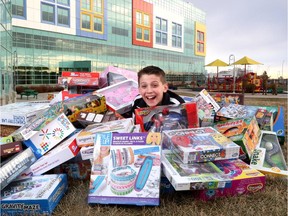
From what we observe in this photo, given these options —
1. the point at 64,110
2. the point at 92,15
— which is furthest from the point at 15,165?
the point at 92,15

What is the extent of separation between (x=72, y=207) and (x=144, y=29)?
3609 centimetres

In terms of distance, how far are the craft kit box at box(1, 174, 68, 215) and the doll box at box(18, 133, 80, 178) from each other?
77 mm

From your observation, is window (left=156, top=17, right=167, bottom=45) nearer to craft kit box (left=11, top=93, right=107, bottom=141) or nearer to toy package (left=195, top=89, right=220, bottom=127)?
toy package (left=195, top=89, right=220, bottom=127)

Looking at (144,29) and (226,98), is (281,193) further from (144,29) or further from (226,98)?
(144,29)

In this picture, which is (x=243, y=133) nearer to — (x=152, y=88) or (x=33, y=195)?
(x=152, y=88)

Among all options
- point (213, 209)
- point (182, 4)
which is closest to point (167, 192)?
point (213, 209)

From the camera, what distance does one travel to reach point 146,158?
70.3 inches

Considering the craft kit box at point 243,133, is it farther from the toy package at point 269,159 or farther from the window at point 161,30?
the window at point 161,30

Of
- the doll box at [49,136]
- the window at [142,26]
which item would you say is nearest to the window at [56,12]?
the window at [142,26]

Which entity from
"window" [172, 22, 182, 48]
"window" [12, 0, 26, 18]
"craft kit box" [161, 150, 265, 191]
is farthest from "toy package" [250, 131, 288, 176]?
"window" [172, 22, 182, 48]

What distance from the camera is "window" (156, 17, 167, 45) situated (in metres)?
37.9

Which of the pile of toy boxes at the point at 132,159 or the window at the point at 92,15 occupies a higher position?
the window at the point at 92,15

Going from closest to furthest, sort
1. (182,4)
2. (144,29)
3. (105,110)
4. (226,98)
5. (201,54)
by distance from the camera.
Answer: (105,110) < (226,98) < (144,29) < (182,4) < (201,54)

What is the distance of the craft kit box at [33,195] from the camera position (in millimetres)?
1598
